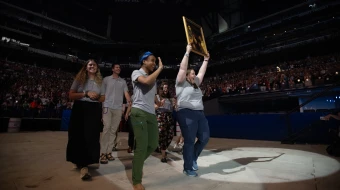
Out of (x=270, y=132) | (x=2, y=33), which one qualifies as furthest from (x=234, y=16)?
(x=2, y=33)

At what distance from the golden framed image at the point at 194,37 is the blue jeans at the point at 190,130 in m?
1.02

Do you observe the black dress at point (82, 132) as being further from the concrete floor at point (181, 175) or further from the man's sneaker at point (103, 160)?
the man's sneaker at point (103, 160)

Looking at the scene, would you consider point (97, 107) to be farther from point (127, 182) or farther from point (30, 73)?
point (30, 73)

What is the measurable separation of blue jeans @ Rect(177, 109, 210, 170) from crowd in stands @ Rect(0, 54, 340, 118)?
1073 centimetres

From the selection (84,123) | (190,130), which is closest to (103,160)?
(84,123)

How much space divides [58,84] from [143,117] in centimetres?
1954

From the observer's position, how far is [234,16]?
25594 mm

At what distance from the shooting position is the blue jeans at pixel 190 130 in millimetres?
2811

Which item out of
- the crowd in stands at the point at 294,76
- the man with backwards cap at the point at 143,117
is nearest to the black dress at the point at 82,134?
the man with backwards cap at the point at 143,117

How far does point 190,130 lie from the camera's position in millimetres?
2830

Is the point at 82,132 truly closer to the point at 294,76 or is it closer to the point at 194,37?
the point at 194,37

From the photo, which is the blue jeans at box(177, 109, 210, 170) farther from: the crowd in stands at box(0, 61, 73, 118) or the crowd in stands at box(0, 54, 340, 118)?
the crowd in stands at box(0, 61, 73, 118)

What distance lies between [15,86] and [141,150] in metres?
16.1

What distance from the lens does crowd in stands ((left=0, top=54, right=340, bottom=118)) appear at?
35.7ft
